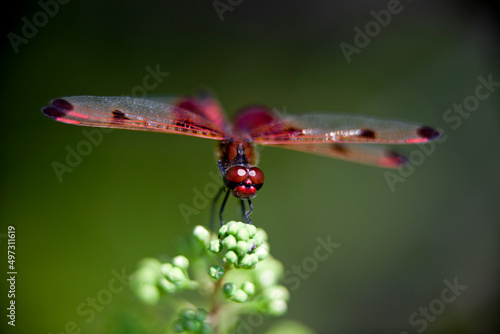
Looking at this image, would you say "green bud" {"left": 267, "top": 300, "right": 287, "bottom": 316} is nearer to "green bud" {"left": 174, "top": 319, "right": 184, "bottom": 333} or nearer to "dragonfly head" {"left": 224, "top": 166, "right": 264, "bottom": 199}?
"green bud" {"left": 174, "top": 319, "right": 184, "bottom": 333}

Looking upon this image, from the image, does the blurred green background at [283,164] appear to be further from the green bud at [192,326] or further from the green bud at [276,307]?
the green bud at [276,307]

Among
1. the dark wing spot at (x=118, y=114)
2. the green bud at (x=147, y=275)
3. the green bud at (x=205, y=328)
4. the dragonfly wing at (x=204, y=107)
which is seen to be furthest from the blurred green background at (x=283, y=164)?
the dark wing spot at (x=118, y=114)

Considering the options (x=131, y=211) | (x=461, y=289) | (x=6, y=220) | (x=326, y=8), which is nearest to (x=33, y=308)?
(x=6, y=220)

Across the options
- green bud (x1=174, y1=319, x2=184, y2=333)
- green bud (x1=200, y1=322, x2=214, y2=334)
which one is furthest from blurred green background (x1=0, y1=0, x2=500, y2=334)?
green bud (x1=200, y1=322, x2=214, y2=334)

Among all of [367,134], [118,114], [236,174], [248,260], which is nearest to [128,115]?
[118,114]

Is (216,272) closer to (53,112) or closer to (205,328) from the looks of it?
(205,328)
